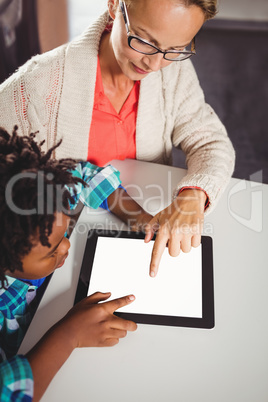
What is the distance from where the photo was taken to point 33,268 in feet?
2.29

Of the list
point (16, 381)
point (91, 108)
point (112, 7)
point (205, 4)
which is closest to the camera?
point (16, 381)

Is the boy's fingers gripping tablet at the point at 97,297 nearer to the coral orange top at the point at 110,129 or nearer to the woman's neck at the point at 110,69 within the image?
the coral orange top at the point at 110,129

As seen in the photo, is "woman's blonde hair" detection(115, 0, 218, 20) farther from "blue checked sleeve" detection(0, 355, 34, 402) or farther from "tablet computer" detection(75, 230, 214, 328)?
"blue checked sleeve" detection(0, 355, 34, 402)

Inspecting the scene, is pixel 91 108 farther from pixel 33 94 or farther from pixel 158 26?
pixel 158 26

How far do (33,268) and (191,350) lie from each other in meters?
0.33

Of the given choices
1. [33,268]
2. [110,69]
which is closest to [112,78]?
[110,69]

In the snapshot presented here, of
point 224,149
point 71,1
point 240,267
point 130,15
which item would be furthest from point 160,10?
point 71,1

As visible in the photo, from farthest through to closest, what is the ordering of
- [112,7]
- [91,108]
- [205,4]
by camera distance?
[91,108]
[112,7]
[205,4]

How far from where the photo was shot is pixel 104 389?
65cm

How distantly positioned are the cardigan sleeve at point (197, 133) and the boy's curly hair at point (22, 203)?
1.39 ft

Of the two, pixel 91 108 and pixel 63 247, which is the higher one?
pixel 91 108

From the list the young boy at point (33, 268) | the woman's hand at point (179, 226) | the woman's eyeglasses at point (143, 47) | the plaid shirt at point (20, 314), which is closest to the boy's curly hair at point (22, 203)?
the young boy at point (33, 268)

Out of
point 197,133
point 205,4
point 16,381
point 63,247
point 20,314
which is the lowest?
point 16,381

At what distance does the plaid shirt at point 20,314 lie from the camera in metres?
0.62
